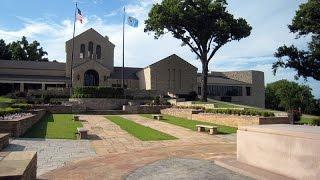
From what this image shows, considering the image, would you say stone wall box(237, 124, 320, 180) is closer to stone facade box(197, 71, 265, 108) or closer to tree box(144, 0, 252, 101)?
tree box(144, 0, 252, 101)

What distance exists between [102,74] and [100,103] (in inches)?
619

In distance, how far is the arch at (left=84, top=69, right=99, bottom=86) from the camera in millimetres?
62969

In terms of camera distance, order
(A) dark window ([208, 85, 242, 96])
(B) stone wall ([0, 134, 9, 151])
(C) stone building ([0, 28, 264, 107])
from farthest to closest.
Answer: (A) dark window ([208, 85, 242, 96]) → (C) stone building ([0, 28, 264, 107]) → (B) stone wall ([0, 134, 9, 151])

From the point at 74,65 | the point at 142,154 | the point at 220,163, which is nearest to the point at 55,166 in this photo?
the point at 142,154

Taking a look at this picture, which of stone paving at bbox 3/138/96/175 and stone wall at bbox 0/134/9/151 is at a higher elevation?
stone wall at bbox 0/134/9/151

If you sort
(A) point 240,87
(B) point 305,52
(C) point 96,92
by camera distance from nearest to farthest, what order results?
(B) point 305,52 < (C) point 96,92 < (A) point 240,87

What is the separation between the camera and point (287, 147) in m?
9.61

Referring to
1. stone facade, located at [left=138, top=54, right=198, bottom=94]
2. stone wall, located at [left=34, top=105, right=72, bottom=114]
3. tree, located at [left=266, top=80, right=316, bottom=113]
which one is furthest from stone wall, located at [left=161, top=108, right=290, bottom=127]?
tree, located at [left=266, top=80, right=316, bottom=113]

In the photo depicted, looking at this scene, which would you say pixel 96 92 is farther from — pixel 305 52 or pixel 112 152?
pixel 112 152

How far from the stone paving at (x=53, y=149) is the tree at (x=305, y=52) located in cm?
2672

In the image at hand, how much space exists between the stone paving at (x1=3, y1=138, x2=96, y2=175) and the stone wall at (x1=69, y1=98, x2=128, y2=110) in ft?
99.3

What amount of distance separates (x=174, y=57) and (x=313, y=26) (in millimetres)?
32271

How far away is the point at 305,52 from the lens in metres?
38.6

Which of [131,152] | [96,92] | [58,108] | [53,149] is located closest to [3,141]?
[53,149]
